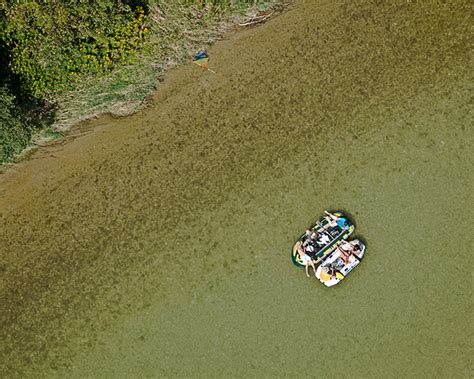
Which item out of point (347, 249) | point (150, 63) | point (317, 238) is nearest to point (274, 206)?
point (317, 238)

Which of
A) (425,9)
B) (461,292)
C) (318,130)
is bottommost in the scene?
(461,292)

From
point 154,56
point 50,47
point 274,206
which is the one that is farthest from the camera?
point 274,206

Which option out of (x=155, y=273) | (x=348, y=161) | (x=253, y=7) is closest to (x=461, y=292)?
(x=348, y=161)

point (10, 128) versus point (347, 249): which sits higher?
point (10, 128)

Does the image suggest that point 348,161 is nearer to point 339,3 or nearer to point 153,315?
point 339,3

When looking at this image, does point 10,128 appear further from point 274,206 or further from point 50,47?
point 274,206

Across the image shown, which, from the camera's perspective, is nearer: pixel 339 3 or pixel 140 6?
pixel 140 6

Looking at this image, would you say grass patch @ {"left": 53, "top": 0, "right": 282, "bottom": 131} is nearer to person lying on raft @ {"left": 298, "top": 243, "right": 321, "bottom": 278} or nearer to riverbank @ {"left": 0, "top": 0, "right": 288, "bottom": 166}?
riverbank @ {"left": 0, "top": 0, "right": 288, "bottom": 166}
